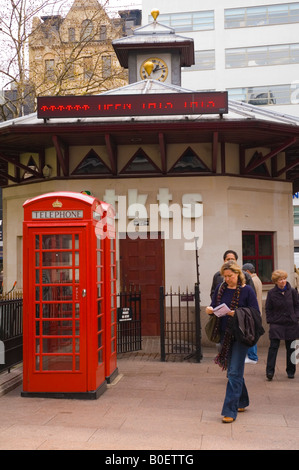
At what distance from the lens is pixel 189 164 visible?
1385cm

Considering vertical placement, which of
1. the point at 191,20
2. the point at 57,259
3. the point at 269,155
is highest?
the point at 191,20

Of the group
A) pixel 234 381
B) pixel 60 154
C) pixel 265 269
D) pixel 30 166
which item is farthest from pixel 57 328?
pixel 30 166

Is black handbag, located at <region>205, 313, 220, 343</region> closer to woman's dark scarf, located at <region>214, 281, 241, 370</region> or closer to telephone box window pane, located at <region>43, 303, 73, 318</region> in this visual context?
woman's dark scarf, located at <region>214, 281, 241, 370</region>

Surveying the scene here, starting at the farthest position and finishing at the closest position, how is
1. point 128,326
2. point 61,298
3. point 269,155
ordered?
point 269,155 → point 128,326 → point 61,298

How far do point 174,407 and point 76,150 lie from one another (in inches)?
307

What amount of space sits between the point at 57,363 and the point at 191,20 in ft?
137

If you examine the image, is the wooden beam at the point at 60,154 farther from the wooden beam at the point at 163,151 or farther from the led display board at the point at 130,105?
the wooden beam at the point at 163,151

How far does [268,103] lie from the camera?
44219 mm

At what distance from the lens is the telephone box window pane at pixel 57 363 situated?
8344 mm

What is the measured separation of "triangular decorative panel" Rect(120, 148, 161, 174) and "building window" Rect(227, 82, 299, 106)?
104ft

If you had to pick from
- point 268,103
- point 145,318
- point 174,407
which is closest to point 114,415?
point 174,407

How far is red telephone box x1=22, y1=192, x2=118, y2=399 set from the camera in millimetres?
8266

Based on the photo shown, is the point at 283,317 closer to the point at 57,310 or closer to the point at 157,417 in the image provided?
the point at 157,417
